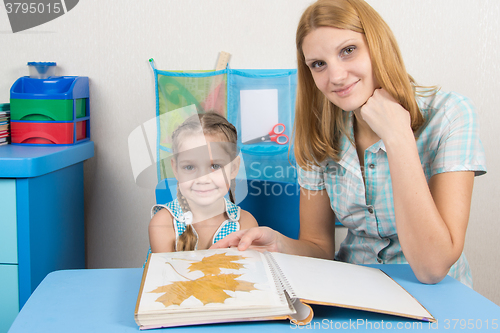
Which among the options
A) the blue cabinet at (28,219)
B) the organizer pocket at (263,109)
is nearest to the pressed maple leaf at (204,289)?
the blue cabinet at (28,219)

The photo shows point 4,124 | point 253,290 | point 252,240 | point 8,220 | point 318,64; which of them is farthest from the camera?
point 4,124

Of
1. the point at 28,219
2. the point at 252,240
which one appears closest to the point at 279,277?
the point at 252,240

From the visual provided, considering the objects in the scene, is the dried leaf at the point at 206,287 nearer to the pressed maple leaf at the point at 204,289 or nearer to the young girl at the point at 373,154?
the pressed maple leaf at the point at 204,289

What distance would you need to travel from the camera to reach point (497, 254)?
1562 millimetres

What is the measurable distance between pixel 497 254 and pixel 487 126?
503 millimetres

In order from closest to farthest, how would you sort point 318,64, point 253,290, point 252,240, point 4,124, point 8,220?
1. point 253,290
2. point 252,240
3. point 318,64
4. point 8,220
5. point 4,124

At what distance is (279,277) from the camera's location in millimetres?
575

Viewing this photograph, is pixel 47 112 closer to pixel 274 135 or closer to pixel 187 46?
pixel 187 46

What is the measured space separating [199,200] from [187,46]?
63 centimetres

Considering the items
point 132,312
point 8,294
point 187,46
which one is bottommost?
point 8,294

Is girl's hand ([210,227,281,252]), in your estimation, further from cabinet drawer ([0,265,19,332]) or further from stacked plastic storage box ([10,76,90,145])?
stacked plastic storage box ([10,76,90,145])

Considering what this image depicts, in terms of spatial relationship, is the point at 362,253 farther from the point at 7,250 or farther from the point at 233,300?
the point at 7,250

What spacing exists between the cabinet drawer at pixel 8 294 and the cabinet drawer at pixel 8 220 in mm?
33

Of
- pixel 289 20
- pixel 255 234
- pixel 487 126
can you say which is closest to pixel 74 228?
pixel 255 234
